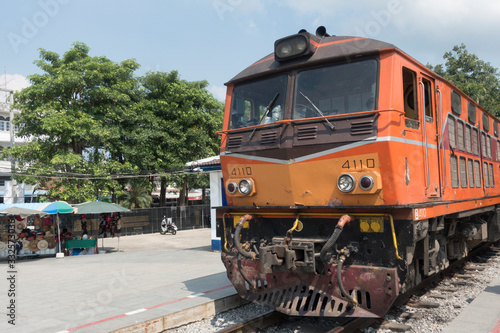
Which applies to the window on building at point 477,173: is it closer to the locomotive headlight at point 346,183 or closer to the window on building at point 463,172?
the window on building at point 463,172

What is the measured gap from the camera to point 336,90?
561 cm

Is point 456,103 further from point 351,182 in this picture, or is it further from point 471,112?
point 351,182

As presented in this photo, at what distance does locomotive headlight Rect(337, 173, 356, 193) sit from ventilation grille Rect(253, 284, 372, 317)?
1.30m

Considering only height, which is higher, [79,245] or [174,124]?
[174,124]

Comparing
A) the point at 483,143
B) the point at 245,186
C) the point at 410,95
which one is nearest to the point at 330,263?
the point at 245,186

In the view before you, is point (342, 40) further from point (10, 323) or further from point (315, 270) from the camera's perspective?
point (10, 323)

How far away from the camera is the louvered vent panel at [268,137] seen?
5816mm

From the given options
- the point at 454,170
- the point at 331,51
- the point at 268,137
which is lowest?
the point at 454,170

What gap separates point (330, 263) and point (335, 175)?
115 cm

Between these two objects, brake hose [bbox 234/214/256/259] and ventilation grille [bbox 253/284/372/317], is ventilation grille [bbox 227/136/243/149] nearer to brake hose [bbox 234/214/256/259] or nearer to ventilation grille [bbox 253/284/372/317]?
brake hose [bbox 234/214/256/259]

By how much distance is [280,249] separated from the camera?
552cm

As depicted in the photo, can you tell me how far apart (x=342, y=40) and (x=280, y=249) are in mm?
3049

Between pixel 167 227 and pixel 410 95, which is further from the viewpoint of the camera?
pixel 167 227

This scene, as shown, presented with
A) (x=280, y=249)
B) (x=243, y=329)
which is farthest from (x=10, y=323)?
(x=280, y=249)
